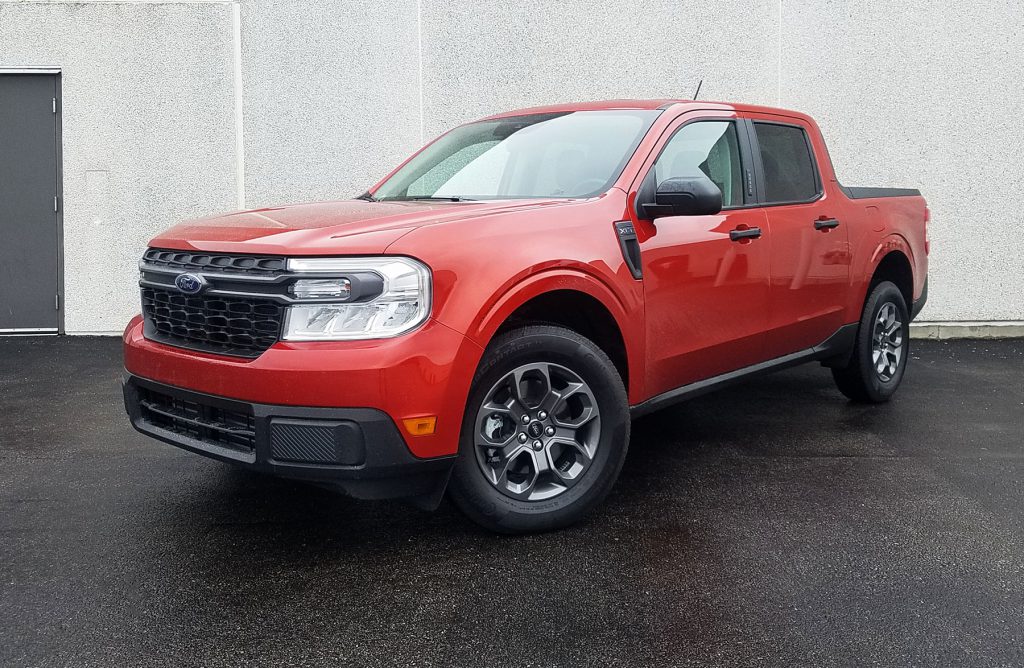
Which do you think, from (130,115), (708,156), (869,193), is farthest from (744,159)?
(130,115)

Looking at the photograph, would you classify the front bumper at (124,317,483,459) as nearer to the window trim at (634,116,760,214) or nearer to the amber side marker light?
the amber side marker light

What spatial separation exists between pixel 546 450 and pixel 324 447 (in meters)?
0.98

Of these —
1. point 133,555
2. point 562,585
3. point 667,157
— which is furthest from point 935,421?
point 133,555

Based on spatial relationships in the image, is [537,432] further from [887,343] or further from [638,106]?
[887,343]

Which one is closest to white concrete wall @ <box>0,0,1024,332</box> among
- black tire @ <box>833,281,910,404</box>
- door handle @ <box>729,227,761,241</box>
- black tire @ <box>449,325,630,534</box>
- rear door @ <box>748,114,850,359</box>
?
black tire @ <box>833,281,910,404</box>

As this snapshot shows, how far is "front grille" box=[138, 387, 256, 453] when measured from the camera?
11.0 ft

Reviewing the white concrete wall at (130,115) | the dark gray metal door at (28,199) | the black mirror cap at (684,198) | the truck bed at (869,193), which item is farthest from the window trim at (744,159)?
the dark gray metal door at (28,199)

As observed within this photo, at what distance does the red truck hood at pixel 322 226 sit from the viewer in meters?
3.30

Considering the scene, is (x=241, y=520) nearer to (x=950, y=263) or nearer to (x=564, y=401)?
(x=564, y=401)

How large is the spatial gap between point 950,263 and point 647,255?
6424mm

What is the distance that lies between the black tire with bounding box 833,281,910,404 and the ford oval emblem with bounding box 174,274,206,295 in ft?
13.5

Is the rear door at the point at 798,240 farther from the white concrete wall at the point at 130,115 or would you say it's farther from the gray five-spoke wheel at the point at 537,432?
the white concrete wall at the point at 130,115

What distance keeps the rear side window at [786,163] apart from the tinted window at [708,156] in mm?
255

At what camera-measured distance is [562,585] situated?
3293mm
